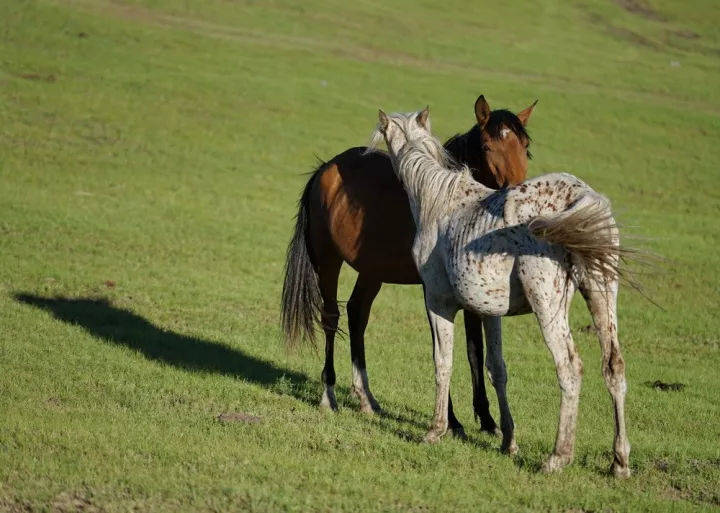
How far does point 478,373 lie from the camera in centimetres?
833

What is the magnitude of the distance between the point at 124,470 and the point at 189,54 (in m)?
27.8

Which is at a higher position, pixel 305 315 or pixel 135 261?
pixel 305 315

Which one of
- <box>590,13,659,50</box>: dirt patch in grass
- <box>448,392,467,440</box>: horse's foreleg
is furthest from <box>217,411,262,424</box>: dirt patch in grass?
<box>590,13,659,50</box>: dirt patch in grass

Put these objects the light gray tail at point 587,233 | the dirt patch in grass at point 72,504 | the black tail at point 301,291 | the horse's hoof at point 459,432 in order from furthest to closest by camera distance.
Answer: the black tail at point 301,291, the horse's hoof at point 459,432, the light gray tail at point 587,233, the dirt patch in grass at point 72,504

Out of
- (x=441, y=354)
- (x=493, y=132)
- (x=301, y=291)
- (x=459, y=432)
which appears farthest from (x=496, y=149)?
(x=301, y=291)

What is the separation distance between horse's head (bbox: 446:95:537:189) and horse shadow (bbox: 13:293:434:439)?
2159 mm

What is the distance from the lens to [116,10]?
36.1m

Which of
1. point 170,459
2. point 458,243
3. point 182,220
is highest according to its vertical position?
point 458,243

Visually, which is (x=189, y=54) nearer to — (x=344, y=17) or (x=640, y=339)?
(x=344, y=17)

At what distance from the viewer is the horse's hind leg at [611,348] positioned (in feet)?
21.3

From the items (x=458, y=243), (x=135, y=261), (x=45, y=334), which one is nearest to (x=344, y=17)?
(x=135, y=261)

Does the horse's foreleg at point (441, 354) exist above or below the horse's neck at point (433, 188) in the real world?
below

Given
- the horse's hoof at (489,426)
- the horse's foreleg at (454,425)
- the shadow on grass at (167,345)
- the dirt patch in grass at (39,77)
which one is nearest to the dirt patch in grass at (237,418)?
the shadow on grass at (167,345)

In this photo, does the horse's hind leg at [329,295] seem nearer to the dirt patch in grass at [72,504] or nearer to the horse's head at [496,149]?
the horse's head at [496,149]
